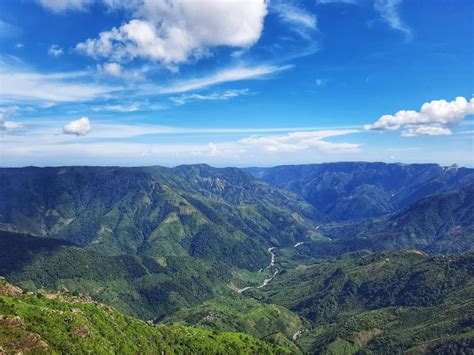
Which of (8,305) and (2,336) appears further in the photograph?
(8,305)

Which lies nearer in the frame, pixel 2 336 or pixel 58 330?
pixel 2 336

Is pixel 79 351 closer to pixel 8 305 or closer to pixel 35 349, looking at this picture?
pixel 35 349

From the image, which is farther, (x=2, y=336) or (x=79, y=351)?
(x=79, y=351)

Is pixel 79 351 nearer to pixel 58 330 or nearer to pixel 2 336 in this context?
pixel 58 330

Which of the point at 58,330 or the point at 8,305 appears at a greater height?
the point at 8,305

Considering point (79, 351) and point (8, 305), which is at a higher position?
point (8, 305)

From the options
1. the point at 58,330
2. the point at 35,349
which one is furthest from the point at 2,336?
the point at 58,330

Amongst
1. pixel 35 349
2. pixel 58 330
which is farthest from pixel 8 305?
pixel 35 349

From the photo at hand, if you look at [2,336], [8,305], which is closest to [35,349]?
[2,336]
